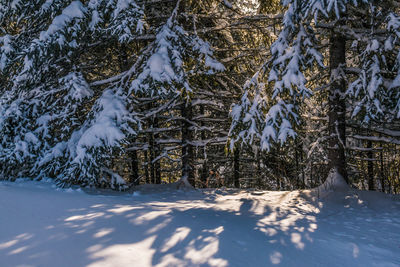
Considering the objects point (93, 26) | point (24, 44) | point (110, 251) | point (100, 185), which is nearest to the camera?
point (110, 251)

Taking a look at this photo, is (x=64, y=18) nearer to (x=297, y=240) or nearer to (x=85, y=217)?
(x=85, y=217)

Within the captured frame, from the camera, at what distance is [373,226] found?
398 centimetres

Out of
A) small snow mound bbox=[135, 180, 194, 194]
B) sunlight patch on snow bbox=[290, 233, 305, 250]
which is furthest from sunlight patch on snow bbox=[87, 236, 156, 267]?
small snow mound bbox=[135, 180, 194, 194]

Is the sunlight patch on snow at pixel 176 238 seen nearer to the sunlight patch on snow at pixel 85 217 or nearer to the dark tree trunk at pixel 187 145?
the sunlight patch on snow at pixel 85 217

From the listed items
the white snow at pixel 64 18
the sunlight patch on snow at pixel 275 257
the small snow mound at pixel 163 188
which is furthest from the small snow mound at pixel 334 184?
the white snow at pixel 64 18

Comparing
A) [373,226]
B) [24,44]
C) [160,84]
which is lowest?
[373,226]

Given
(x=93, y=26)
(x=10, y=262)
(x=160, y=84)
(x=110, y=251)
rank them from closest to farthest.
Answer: (x=10, y=262) → (x=110, y=251) → (x=160, y=84) → (x=93, y=26)

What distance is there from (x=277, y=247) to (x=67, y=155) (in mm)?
5629

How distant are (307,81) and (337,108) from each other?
58.4 inches

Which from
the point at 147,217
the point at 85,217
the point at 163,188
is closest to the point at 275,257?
the point at 147,217

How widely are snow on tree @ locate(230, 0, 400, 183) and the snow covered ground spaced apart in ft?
5.62

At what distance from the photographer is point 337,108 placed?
20.3 feet

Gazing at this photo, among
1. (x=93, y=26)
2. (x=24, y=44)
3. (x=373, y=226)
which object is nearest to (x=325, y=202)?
(x=373, y=226)

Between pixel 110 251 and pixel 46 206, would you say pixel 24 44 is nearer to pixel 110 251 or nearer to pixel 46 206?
pixel 46 206
